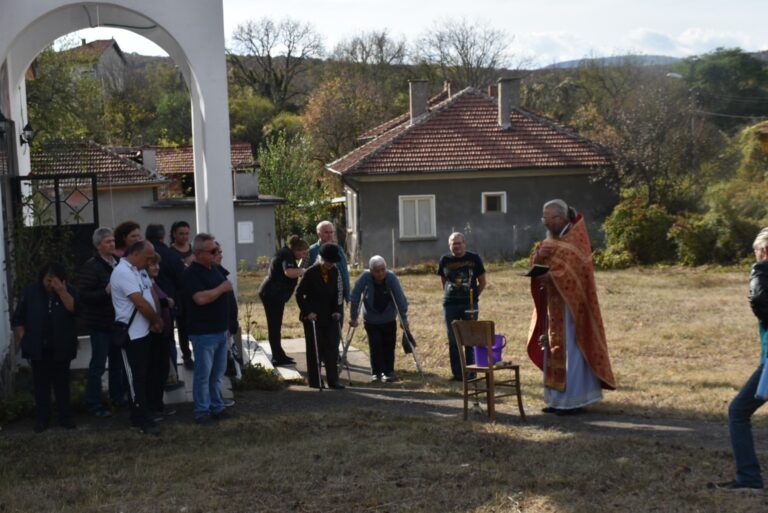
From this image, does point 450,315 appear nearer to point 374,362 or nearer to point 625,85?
point 374,362

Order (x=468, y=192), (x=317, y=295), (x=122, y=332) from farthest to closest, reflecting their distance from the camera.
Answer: (x=468, y=192), (x=317, y=295), (x=122, y=332)

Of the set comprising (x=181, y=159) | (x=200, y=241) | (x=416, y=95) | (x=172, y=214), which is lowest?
(x=172, y=214)

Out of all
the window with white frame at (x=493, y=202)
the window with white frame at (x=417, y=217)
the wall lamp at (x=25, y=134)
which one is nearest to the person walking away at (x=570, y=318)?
the wall lamp at (x=25, y=134)

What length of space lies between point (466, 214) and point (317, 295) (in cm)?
2552

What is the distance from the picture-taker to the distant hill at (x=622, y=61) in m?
68.0

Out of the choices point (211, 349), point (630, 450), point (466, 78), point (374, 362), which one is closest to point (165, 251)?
point (211, 349)

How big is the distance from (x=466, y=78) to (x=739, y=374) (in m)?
52.8

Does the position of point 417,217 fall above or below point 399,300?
above

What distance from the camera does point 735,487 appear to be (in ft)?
23.0

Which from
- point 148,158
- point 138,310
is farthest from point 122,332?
point 148,158

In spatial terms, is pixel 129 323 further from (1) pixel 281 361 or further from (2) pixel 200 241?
(1) pixel 281 361

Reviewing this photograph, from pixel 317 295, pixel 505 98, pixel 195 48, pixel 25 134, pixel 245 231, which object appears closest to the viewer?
pixel 195 48

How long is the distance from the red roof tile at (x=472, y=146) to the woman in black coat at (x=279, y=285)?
22818mm

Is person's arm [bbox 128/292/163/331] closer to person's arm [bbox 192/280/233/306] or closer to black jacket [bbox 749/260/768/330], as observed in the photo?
person's arm [bbox 192/280/233/306]
